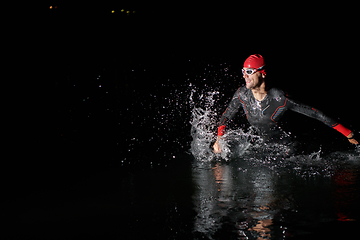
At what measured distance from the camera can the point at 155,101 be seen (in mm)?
10312

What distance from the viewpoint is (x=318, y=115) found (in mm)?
5055

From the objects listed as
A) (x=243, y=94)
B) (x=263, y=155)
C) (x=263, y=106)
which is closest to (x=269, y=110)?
(x=263, y=106)

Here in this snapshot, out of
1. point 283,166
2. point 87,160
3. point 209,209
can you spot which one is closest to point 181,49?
point 87,160

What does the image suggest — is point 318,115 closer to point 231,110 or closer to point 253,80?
point 253,80

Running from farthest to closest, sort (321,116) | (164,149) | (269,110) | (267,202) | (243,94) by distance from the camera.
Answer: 1. (164,149)
2. (243,94)
3. (269,110)
4. (321,116)
5. (267,202)

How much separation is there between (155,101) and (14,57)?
3816mm

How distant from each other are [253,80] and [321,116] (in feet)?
3.22

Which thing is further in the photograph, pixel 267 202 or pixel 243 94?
pixel 243 94

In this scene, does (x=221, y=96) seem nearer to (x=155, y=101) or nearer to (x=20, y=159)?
(x=155, y=101)

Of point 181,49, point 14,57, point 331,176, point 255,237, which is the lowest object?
point 255,237

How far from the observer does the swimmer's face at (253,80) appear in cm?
516

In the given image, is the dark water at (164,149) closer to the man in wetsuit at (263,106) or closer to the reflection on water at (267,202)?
the reflection on water at (267,202)

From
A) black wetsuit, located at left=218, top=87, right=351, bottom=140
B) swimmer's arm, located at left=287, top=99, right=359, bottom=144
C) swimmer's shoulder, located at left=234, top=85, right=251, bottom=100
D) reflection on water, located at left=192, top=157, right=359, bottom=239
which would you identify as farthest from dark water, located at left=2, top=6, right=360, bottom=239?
swimmer's shoulder, located at left=234, top=85, right=251, bottom=100

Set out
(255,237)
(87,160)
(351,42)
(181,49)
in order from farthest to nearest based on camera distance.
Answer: (351,42), (181,49), (87,160), (255,237)
